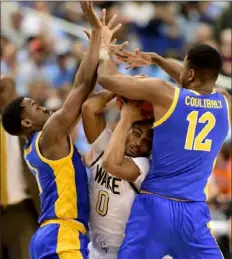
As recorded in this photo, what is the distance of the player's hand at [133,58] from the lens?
6312 millimetres

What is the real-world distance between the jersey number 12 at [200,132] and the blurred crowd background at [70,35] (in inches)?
208

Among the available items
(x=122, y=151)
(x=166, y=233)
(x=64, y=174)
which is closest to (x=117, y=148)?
(x=122, y=151)

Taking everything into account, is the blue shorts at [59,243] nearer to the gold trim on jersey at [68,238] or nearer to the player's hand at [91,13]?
the gold trim on jersey at [68,238]

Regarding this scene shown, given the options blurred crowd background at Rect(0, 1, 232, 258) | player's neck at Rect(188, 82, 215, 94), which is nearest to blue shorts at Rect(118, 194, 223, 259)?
player's neck at Rect(188, 82, 215, 94)

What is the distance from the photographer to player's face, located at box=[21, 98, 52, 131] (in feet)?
21.4

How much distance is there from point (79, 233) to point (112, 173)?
1.85 ft

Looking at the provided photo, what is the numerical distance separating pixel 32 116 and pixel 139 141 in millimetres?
861

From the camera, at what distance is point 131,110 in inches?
238

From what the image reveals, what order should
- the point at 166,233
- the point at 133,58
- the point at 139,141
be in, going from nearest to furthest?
Answer: 1. the point at 166,233
2. the point at 139,141
3. the point at 133,58

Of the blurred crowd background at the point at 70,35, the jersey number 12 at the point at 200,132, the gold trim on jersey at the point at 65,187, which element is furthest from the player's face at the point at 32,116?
the blurred crowd background at the point at 70,35

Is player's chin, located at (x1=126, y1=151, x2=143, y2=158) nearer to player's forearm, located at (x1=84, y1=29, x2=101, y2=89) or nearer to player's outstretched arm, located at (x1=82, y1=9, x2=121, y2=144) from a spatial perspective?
player's outstretched arm, located at (x1=82, y1=9, x2=121, y2=144)

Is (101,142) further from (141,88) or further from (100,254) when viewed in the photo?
(100,254)

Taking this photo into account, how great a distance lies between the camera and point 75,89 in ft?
20.6

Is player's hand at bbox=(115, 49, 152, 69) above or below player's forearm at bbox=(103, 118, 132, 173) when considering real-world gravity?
above
